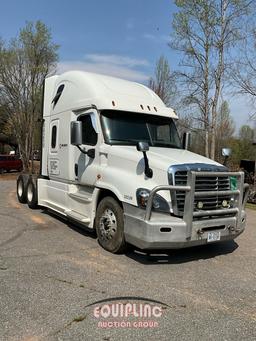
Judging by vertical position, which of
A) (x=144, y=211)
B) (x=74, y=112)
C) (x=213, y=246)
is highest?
(x=74, y=112)

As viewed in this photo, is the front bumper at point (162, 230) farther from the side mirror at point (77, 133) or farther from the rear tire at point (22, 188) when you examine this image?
the rear tire at point (22, 188)

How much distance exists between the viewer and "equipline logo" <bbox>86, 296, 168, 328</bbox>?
13.5 feet

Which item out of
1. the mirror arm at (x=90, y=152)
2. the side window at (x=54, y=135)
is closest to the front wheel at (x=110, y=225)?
the mirror arm at (x=90, y=152)

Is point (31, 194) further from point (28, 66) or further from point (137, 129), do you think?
point (28, 66)

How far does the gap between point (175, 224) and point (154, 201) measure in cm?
47

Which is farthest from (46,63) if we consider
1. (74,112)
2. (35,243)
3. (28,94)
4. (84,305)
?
(84,305)

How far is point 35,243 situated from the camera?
7.25m

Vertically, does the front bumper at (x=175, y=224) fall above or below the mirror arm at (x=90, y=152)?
below

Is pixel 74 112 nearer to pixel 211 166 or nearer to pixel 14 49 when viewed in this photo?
pixel 211 166

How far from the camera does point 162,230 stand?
5789 mm

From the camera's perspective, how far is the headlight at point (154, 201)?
591 cm

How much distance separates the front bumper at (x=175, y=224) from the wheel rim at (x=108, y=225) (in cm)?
46

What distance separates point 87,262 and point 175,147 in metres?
3.03

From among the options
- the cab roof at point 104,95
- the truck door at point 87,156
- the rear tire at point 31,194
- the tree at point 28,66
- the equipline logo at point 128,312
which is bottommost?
the equipline logo at point 128,312
